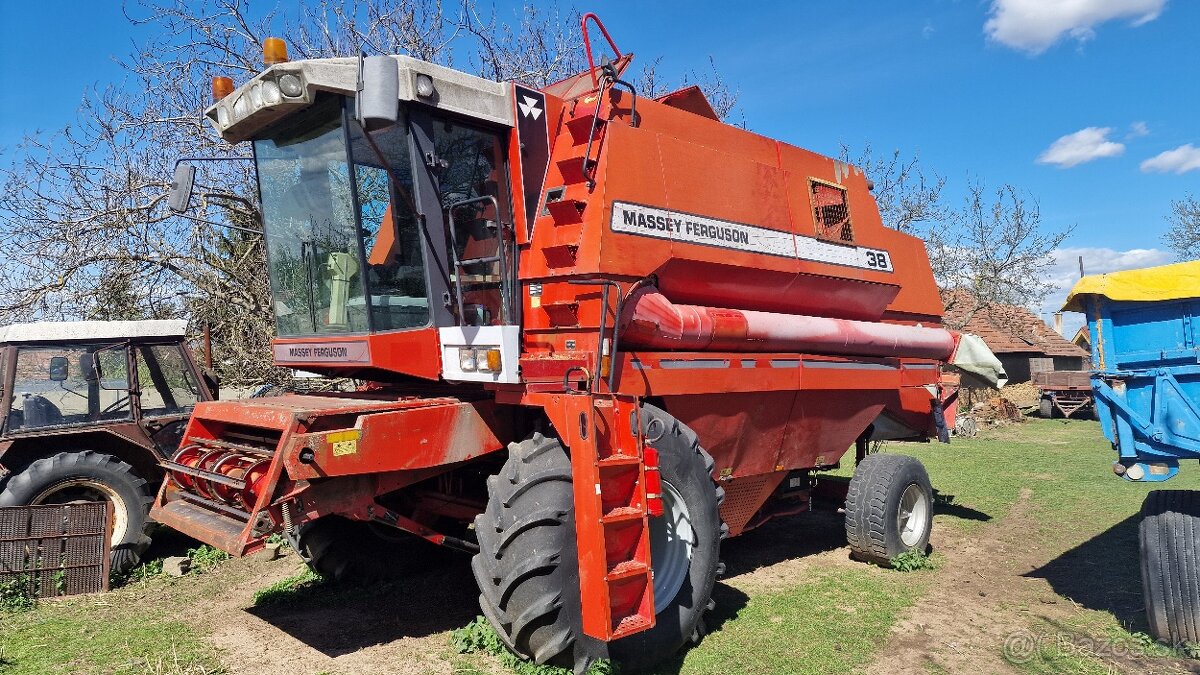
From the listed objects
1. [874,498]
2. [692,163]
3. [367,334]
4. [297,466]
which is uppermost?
[692,163]

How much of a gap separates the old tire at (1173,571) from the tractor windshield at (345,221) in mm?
4570

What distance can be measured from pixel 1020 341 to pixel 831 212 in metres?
27.9

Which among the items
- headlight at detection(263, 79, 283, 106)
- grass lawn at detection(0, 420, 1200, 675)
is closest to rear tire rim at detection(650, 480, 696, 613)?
grass lawn at detection(0, 420, 1200, 675)

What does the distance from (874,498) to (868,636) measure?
177cm

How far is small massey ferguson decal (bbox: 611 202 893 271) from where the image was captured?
5.02 metres

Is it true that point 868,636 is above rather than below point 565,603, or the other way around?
below

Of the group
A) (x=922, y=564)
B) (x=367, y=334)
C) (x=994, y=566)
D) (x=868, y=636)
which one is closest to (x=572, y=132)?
(x=367, y=334)

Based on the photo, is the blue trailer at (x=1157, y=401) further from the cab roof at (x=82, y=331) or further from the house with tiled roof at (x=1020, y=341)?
the house with tiled roof at (x=1020, y=341)

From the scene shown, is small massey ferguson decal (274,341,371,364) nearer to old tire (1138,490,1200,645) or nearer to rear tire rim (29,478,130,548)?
rear tire rim (29,478,130,548)

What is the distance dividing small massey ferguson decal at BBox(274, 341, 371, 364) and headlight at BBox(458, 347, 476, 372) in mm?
551

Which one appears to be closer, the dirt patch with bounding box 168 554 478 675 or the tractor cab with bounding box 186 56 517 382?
the dirt patch with bounding box 168 554 478 675

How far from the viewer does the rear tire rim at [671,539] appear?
15.6 feet

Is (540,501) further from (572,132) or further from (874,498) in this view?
(874,498)

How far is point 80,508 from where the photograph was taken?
20.6ft
